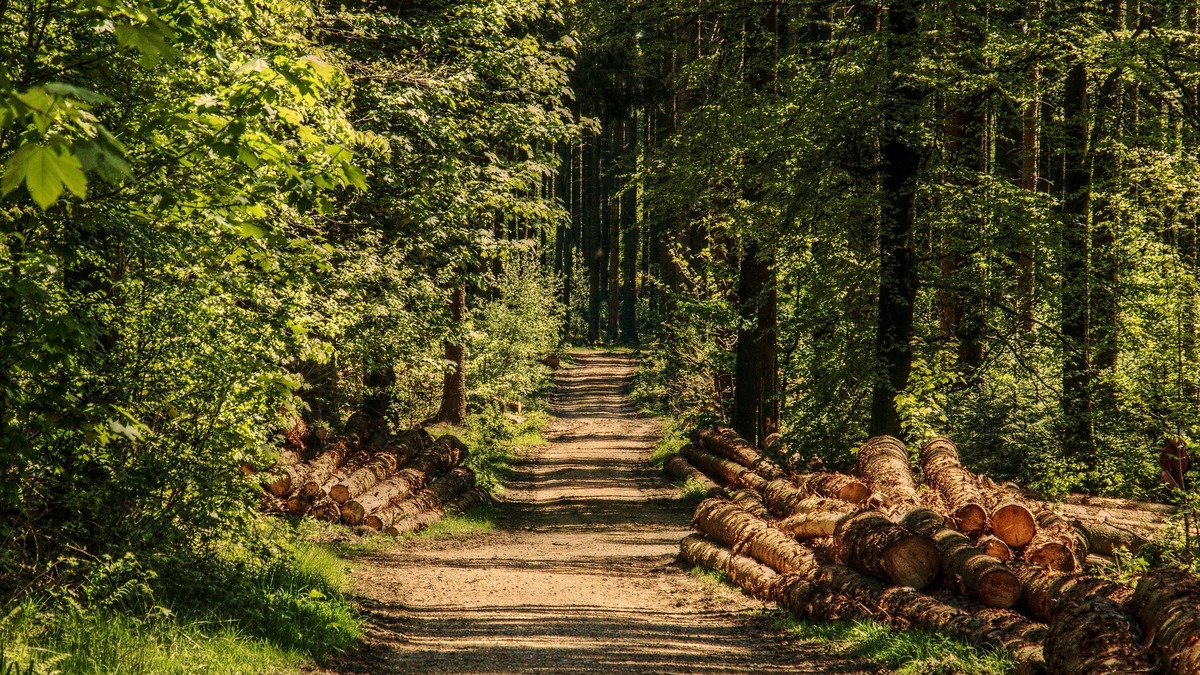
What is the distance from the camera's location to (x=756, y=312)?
1811cm

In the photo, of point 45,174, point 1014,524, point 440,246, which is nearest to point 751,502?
point 1014,524

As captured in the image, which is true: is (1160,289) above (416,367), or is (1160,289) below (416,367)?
above

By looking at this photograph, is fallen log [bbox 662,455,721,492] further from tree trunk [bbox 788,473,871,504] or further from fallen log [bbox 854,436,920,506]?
fallen log [bbox 854,436,920,506]

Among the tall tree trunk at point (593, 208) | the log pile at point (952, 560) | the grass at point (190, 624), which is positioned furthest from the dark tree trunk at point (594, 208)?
the grass at point (190, 624)

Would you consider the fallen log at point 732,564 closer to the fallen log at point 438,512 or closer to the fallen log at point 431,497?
the fallen log at point 438,512

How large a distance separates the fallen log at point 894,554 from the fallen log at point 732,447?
5.93m

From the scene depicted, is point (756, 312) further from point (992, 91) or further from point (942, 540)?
point (942, 540)

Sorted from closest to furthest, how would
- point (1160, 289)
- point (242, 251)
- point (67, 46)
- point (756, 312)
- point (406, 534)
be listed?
point (67, 46), point (242, 251), point (1160, 289), point (406, 534), point (756, 312)

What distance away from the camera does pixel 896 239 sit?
12.3m

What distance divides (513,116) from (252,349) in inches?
340

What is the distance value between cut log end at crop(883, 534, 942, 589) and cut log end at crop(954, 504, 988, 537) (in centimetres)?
91

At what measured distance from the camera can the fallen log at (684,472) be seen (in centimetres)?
1830

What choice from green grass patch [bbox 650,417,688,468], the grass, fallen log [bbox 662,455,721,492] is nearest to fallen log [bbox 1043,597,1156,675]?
the grass

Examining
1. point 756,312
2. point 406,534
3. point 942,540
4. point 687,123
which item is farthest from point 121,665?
point 756,312
